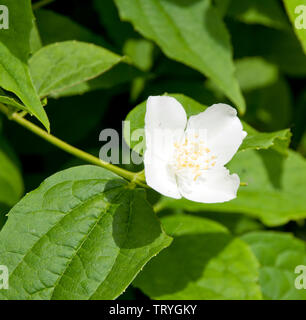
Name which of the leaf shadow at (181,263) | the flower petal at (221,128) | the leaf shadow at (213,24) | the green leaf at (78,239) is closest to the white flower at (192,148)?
the flower petal at (221,128)

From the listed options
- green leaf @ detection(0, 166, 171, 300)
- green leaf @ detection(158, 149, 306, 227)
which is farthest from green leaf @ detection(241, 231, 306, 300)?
green leaf @ detection(0, 166, 171, 300)

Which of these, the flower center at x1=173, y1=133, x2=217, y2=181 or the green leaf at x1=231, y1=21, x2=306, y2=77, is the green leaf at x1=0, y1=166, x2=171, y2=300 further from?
the green leaf at x1=231, y1=21, x2=306, y2=77

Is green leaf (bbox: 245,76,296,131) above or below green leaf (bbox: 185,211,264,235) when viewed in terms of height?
above

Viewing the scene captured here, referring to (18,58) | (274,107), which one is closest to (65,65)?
(18,58)

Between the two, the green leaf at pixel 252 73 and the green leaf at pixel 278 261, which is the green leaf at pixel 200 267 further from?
the green leaf at pixel 252 73

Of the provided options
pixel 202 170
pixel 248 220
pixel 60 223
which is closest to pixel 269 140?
pixel 202 170

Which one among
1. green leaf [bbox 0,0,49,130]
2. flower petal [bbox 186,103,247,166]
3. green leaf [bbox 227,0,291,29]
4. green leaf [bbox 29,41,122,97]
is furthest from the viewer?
green leaf [bbox 227,0,291,29]
